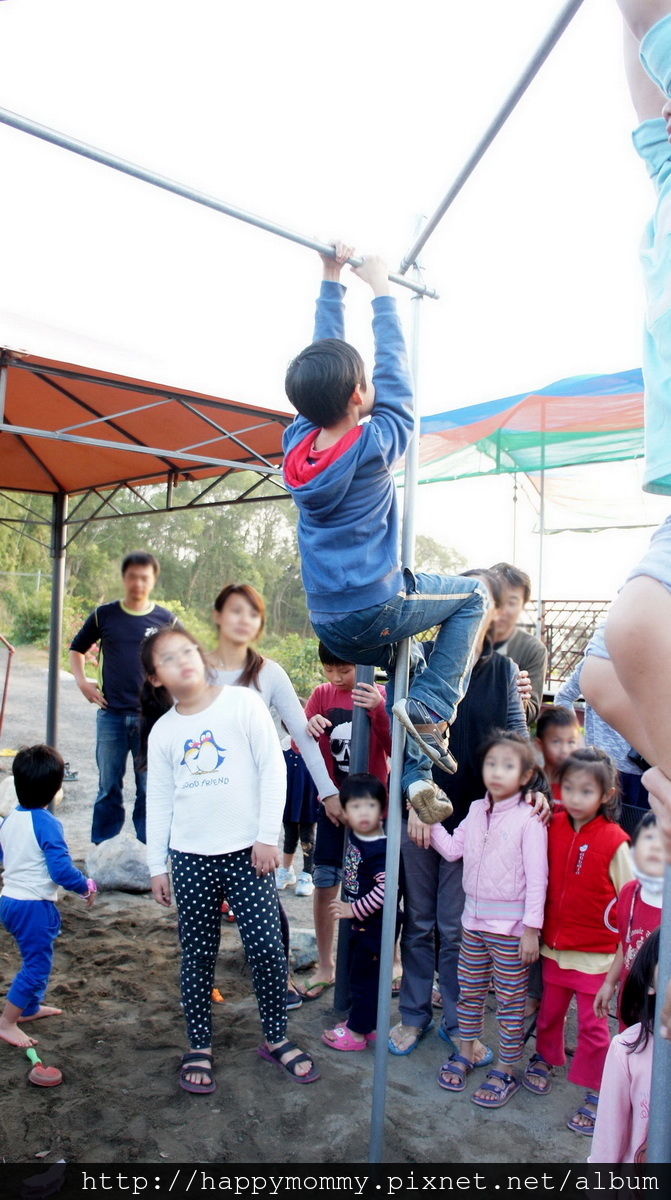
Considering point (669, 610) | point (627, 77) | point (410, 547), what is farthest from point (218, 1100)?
point (627, 77)

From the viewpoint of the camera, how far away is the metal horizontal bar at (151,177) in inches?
59.4

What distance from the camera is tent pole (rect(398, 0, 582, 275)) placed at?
138 centimetres

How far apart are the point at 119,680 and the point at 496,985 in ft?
8.43

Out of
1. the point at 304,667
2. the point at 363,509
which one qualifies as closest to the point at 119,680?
the point at 363,509

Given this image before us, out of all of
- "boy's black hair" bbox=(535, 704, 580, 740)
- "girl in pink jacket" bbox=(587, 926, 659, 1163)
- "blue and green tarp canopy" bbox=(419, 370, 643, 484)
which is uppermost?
"blue and green tarp canopy" bbox=(419, 370, 643, 484)

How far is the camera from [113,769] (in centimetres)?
416

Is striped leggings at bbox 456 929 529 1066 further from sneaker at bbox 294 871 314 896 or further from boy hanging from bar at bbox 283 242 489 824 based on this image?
sneaker at bbox 294 871 314 896

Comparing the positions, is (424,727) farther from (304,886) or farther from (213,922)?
(304,886)

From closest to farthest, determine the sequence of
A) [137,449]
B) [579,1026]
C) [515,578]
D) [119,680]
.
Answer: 1. [579,1026]
2. [515,578]
3. [137,449]
4. [119,680]

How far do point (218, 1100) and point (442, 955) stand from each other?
0.83 m

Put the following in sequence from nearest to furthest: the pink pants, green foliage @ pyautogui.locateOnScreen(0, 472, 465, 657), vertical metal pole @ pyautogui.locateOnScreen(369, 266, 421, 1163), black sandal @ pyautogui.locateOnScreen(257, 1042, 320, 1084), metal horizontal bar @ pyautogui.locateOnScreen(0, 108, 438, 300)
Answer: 1. metal horizontal bar @ pyautogui.locateOnScreen(0, 108, 438, 300)
2. vertical metal pole @ pyautogui.locateOnScreen(369, 266, 421, 1163)
3. the pink pants
4. black sandal @ pyautogui.locateOnScreen(257, 1042, 320, 1084)
5. green foliage @ pyautogui.locateOnScreen(0, 472, 465, 657)

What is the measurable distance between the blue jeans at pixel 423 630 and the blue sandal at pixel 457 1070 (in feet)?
3.43

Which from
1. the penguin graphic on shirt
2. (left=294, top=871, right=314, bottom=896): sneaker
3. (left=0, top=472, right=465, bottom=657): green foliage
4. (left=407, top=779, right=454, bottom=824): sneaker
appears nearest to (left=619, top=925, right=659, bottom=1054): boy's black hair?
(left=407, top=779, right=454, bottom=824): sneaker

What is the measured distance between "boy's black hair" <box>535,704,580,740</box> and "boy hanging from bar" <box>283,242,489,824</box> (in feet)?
3.79
